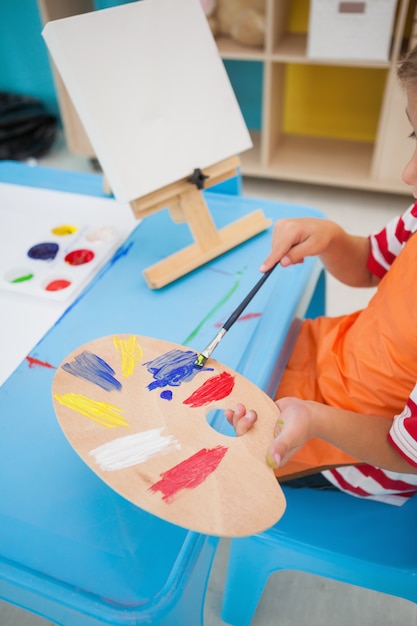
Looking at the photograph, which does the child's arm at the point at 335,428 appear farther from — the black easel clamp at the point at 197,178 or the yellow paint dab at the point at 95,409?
the black easel clamp at the point at 197,178

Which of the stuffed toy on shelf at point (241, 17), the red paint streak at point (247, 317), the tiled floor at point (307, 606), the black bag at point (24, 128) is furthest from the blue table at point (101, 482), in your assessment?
the black bag at point (24, 128)

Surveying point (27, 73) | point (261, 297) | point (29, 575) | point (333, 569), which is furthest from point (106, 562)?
point (27, 73)

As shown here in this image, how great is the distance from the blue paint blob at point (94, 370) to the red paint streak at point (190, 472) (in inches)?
4.8

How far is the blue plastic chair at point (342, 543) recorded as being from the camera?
25.9 inches

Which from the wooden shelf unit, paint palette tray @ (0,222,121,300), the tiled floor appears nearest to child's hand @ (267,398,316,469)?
paint palette tray @ (0,222,121,300)

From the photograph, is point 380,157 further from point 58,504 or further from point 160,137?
point 58,504

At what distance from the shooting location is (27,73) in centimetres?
238

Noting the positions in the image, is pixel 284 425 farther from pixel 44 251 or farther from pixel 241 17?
pixel 241 17

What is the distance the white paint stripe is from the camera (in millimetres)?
508

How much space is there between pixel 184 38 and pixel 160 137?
0.16 meters

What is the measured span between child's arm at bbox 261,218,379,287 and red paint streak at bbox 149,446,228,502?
32 centimetres

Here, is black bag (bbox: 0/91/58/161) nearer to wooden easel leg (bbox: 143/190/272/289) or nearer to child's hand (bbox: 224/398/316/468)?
wooden easel leg (bbox: 143/190/272/289)

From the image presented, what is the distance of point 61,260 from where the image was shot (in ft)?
2.91

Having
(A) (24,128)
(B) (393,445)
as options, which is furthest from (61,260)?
(A) (24,128)
